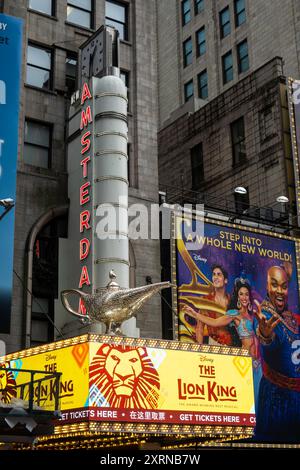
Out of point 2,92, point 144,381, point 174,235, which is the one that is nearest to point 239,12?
point 174,235

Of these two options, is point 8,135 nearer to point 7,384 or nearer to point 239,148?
point 7,384

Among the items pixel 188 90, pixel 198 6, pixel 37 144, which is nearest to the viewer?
pixel 37 144

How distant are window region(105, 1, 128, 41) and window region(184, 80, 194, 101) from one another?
77.2 feet

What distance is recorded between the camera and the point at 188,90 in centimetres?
6100

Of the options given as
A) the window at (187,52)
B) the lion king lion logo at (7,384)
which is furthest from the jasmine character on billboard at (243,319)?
the window at (187,52)

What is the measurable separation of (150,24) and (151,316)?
14.6 metres

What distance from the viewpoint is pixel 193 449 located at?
30.1m

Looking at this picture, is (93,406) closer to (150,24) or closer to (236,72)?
(150,24)

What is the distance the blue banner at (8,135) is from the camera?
28303 millimetres

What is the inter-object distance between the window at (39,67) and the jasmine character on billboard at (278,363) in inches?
526

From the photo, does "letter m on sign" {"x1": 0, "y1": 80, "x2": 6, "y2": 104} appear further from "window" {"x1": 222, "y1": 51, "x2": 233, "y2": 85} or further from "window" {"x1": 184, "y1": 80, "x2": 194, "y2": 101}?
"window" {"x1": 184, "y1": 80, "x2": 194, "y2": 101}

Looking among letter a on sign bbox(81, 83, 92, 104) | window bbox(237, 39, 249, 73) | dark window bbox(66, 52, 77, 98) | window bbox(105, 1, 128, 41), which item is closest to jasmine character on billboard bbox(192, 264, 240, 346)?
letter a on sign bbox(81, 83, 92, 104)

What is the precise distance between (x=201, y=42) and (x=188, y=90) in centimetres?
378

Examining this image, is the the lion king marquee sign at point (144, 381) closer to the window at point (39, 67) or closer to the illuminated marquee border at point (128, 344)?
the illuminated marquee border at point (128, 344)
